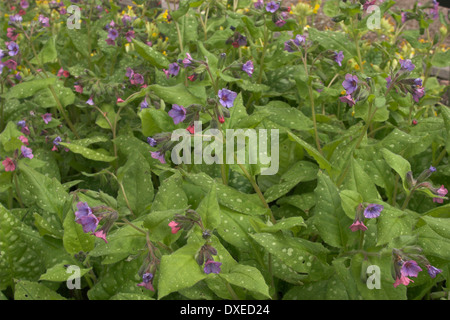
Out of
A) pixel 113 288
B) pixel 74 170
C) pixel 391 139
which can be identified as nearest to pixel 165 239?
pixel 113 288

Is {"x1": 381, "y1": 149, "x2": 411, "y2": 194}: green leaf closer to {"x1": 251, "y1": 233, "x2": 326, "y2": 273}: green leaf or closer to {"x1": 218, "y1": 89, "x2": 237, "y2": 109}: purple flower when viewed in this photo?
{"x1": 251, "y1": 233, "x2": 326, "y2": 273}: green leaf

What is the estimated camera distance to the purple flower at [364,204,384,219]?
4.09ft

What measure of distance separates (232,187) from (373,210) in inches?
24.6

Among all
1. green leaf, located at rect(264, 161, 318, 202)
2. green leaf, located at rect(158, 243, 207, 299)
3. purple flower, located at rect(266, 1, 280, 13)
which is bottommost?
green leaf, located at rect(264, 161, 318, 202)

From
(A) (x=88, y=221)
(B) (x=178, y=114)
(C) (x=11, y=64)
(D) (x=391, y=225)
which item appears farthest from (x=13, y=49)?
(D) (x=391, y=225)

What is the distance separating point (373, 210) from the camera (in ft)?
4.12

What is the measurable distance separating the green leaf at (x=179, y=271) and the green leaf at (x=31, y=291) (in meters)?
0.47

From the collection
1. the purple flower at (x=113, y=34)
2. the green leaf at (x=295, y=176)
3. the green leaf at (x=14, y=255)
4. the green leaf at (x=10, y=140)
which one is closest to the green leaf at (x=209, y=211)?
the green leaf at (x=295, y=176)

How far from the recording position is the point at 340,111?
2.29 meters


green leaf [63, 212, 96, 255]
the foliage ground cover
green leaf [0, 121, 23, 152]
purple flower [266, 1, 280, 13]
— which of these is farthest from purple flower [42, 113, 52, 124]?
purple flower [266, 1, 280, 13]

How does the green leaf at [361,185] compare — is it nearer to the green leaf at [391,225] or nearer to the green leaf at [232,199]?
the green leaf at [391,225]

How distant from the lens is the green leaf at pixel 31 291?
138cm

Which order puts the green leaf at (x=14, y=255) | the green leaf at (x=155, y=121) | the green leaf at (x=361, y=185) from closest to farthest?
the green leaf at (x=361, y=185), the green leaf at (x=14, y=255), the green leaf at (x=155, y=121)
